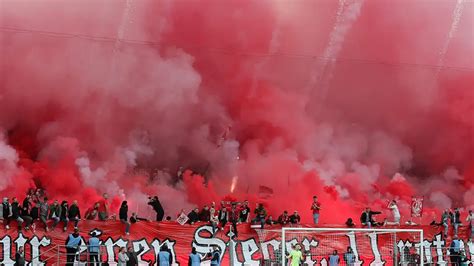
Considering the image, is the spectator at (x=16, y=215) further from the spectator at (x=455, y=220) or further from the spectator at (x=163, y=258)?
the spectator at (x=455, y=220)

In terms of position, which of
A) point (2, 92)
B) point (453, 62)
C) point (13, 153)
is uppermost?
point (453, 62)

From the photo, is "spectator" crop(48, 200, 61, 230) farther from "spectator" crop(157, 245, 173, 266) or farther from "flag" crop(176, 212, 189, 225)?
"flag" crop(176, 212, 189, 225)

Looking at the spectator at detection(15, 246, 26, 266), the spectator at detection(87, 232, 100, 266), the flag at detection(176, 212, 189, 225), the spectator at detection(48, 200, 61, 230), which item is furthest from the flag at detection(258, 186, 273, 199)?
the spectator at detection(15, 246, 26, 266)

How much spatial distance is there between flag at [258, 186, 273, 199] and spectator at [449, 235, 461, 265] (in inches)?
469

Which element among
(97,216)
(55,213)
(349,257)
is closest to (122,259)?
(55,213)

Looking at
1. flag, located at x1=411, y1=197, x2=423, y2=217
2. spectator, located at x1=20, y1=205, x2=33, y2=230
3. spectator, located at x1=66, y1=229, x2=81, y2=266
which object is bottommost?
spectator, located at x1=66, y1=229, x2=81, y2=266

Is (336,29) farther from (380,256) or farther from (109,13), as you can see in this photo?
(380,256)

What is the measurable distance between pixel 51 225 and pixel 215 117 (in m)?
16.3

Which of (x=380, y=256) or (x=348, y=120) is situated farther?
(x=348, y=120)

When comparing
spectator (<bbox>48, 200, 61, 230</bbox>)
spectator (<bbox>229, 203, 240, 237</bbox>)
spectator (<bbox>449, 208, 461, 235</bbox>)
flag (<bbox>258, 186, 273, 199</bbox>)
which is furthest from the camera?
flag (<bbox>258, 186, 273, 199</bbox>)

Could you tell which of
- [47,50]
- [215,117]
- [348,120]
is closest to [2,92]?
[47,50]

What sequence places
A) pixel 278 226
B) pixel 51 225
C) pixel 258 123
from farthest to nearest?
pixel 258 123, pixel 278 226, pixel 51 225

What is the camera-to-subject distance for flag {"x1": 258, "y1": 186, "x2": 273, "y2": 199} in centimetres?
4290

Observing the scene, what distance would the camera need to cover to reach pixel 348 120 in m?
45.8
